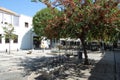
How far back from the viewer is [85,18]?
13.6m

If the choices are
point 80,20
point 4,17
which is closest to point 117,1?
point 80,20

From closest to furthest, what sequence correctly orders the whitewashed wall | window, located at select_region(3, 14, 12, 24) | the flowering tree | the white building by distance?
1. the flowering tree
2. the white building
3. the whitewashed wall
4. window, located at select_region(3, 14, 12, 24)

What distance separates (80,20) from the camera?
1355cm

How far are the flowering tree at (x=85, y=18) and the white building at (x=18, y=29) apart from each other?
2591cm

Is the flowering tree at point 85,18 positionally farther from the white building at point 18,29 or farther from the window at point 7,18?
the window at point 7,18

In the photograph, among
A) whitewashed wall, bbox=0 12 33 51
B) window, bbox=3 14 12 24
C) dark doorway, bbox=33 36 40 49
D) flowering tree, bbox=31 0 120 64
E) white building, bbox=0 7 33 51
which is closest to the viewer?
flowering tree, bbox=31 0 120 64

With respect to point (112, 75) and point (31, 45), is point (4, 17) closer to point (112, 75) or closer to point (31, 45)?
point (31, 45)

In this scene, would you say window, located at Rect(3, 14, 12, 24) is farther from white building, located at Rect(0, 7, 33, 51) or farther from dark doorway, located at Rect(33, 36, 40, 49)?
dark doorway, located at Rect(33, 36, 40, 49)

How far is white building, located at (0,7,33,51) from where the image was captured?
40463 millimetres

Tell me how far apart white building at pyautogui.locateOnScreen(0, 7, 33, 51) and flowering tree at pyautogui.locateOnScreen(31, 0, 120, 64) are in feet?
85.0

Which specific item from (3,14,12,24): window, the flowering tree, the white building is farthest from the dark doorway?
the flowering tree

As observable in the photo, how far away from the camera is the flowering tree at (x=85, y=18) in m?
13.4

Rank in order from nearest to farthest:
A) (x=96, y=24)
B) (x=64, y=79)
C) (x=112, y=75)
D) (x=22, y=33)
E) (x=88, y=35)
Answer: (x=64, y=79), (x=112, y=75), (x=96, y=24), (x=88, y=35), (x=22, y=33)

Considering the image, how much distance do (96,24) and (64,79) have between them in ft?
14.3
